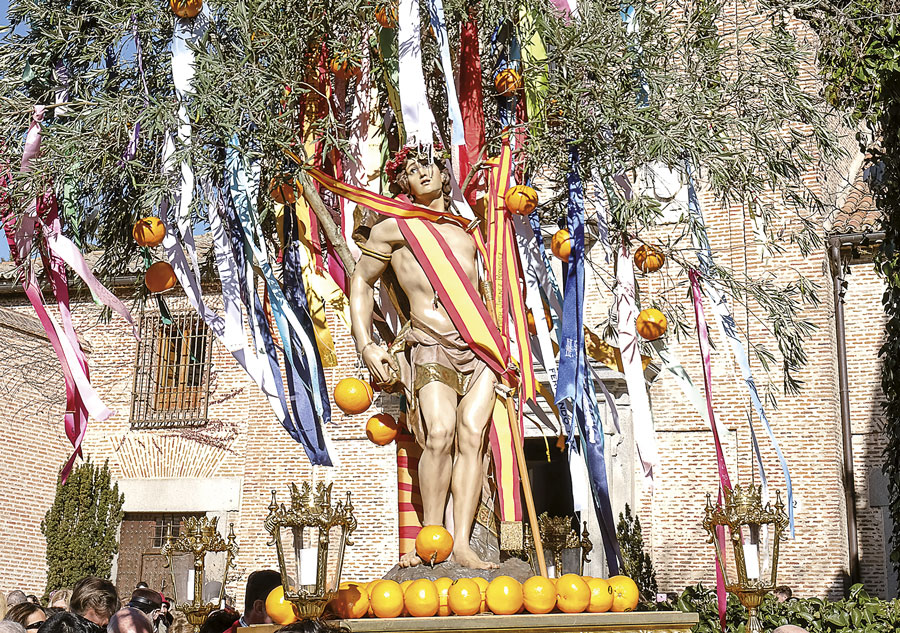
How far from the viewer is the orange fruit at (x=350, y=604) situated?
478cm

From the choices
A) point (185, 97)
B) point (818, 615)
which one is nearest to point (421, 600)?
point (185, 97)

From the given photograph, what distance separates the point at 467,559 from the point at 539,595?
0.60 m

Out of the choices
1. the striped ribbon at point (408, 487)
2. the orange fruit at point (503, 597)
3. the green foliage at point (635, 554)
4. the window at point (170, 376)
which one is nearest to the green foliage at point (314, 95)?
the striped ribbon at point (408, 487)

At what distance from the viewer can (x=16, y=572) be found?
16.4m

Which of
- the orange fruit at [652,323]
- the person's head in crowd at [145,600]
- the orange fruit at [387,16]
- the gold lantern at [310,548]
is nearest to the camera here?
the gold lantern at [310,548]

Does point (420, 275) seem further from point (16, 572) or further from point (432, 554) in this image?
point (16, 572)

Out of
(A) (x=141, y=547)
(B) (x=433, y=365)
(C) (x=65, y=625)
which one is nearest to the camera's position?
(C) (x=65, y=625)

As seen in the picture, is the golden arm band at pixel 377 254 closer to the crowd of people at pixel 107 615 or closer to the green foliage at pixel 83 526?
the crowd of people at pixel 107 615

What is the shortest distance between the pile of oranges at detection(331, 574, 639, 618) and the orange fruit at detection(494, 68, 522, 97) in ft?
10.3

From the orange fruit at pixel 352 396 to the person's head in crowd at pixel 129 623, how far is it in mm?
1382

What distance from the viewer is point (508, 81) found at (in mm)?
6586

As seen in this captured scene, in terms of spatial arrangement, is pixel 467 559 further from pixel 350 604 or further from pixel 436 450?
pixel 350 604

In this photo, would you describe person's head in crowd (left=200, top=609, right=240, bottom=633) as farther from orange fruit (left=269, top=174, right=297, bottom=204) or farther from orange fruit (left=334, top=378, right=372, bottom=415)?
orange fruit (left=269, top=174, right=297, bottom=204)

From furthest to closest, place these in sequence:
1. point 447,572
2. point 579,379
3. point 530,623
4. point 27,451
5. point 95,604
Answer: point 27,451 → point 579,379 → point 95,604 → point 447,572 → point 530,623
